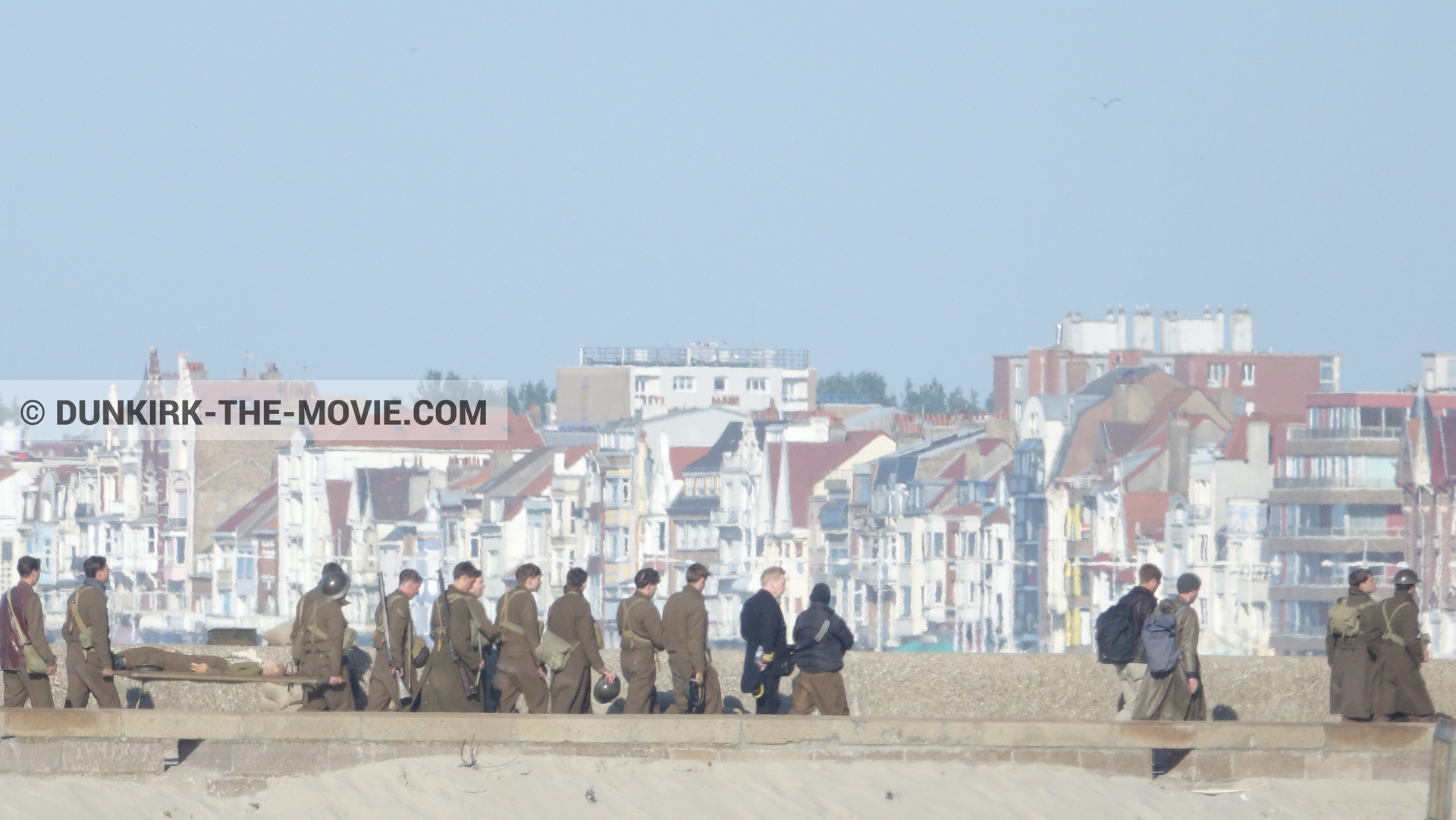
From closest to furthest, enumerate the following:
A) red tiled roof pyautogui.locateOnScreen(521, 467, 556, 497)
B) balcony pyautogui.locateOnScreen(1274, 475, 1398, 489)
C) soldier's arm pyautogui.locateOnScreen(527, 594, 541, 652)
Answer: soldier's arm pyautogui.locateOnScreen(527, 594, 541, 652)
balcony pyautogui.locateOnScreen(1274, 475, 1398, 489)
red tiled roof pyautogui.locateOnScreen(521, 467, 556, 497)

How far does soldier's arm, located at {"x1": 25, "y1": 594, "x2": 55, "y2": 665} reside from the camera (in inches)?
562

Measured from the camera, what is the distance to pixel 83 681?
14469 mm

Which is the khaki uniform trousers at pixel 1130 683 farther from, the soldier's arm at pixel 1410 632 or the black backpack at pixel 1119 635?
the soldier's arm at pixel 1410 632

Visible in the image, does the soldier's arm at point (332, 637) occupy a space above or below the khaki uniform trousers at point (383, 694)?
above

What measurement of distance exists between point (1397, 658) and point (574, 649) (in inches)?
194

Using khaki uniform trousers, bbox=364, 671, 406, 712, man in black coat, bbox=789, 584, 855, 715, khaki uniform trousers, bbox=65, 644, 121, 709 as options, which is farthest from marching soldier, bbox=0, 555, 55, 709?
man in black coat, bbox=789, 584, 855, 715

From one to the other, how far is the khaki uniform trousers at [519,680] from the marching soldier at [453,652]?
0.24m

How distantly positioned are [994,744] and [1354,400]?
96.5 meters

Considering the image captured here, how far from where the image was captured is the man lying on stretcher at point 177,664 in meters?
14.8

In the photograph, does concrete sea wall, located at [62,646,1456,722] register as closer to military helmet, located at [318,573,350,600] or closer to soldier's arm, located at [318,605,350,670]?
soldier's arm, located at [318,605,350,670]

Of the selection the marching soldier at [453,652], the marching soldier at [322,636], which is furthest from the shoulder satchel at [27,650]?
the marching soldier at [453,652]

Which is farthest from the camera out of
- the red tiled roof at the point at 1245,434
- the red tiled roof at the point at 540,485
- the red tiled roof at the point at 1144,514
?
the red tiled roof at the point at 540,485

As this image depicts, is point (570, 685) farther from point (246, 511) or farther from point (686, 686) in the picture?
point (246, 511)

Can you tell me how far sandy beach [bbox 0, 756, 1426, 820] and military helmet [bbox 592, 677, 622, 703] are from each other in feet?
4.99
